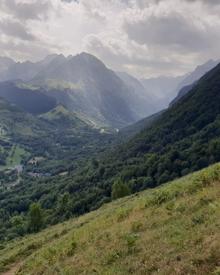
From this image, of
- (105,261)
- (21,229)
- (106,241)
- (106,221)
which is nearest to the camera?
(105,261)

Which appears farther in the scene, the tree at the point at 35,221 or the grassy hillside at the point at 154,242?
the tree at the point at 35,221

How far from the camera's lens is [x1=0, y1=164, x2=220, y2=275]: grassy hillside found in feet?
57.1

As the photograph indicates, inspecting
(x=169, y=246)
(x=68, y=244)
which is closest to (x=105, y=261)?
(x=169, y=246)

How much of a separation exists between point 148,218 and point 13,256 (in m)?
15.4

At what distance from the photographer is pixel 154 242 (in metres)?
21.1

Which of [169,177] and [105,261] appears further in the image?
[169,177]

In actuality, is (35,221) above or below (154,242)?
below

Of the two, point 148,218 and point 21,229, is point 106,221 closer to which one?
point 148,218

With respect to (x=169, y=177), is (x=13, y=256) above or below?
above

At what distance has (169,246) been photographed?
1936 cm

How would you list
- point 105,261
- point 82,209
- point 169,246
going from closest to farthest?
point 169,246 < point 105,261 < point 82,209

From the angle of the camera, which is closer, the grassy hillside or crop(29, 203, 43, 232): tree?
the grassy hillside

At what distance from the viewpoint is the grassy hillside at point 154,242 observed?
17391mm

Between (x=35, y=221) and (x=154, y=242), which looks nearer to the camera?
(x=154, y=242)
